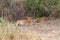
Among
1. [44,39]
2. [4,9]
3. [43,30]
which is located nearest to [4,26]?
[44,39]

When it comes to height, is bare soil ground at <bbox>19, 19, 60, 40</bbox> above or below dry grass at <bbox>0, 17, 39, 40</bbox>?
below

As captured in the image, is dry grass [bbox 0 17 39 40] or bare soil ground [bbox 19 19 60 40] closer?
dry grass [bbox 0 17 39 40]

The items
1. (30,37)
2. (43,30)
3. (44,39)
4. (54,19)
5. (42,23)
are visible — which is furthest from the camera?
(54,19)

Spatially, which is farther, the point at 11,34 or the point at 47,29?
the point at 47,29

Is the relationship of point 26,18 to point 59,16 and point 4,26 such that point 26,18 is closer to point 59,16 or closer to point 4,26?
point 59,16

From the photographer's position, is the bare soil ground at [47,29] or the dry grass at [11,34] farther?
the bare soil ground at [47,29]

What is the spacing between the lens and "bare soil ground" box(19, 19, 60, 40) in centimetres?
903

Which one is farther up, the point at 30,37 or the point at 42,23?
the point at 30,37

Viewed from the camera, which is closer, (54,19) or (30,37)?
(30,37)

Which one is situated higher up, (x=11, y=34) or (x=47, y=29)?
(x=11, y=34)

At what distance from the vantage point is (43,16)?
1276 cm

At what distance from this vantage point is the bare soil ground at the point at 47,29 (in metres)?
9.03

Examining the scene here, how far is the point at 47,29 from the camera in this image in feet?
34.0

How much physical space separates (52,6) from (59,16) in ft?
2.13
